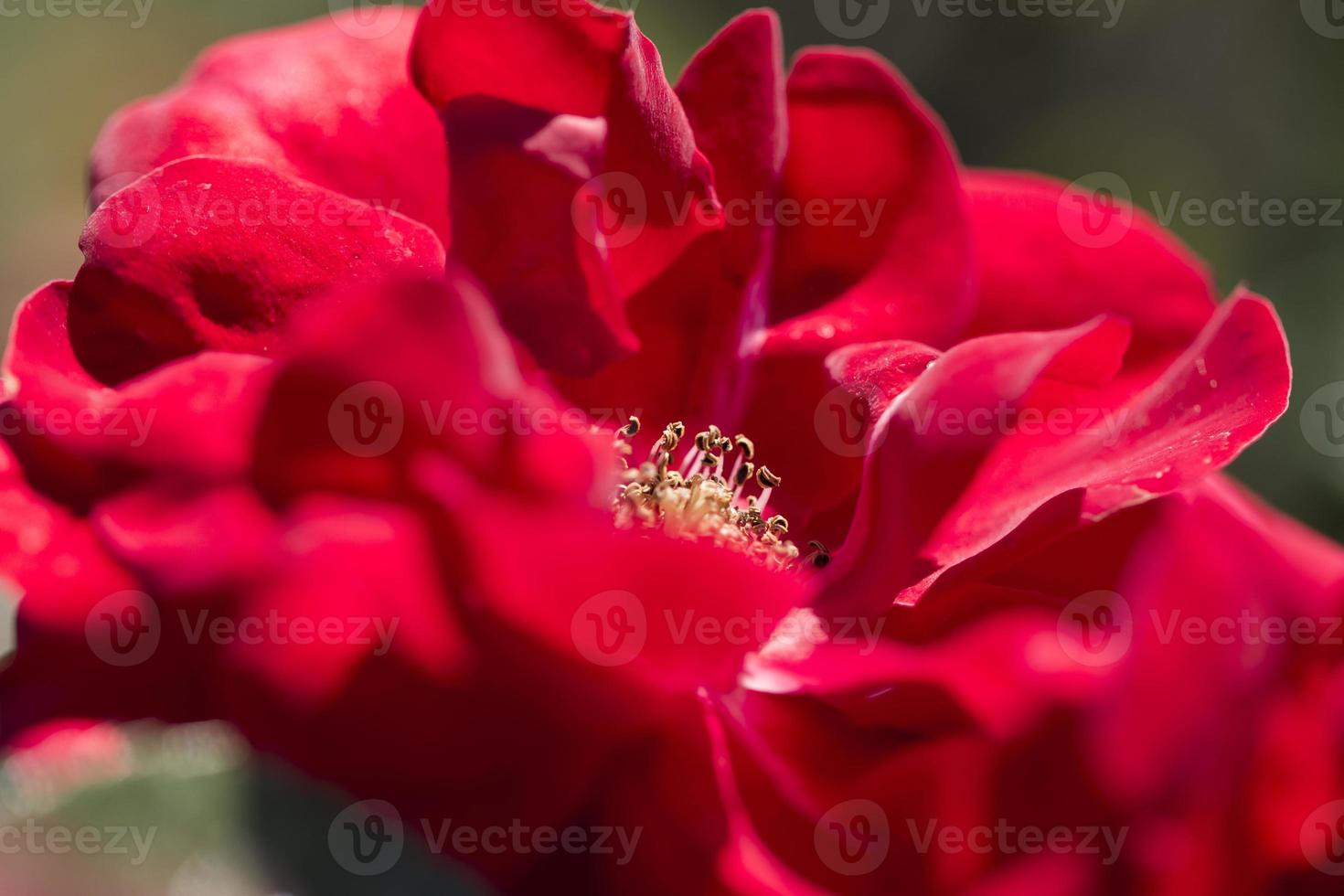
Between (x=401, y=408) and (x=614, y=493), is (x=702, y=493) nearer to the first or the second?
(x=614, y=493)

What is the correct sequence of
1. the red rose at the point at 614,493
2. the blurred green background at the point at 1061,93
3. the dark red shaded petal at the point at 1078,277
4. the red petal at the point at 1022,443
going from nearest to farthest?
the red rose at the point at 614,493 → the red petal at the point at 1022,443 → the dark red shaded petal at the point at 1078,277 → the blurred green background at the point at 1061,93

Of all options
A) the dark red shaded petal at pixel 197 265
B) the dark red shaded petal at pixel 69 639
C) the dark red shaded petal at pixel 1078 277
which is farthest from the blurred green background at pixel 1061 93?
the dark red shaded petal at pixel 69 639

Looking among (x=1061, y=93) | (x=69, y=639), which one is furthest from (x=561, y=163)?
(x=1061, y=93)

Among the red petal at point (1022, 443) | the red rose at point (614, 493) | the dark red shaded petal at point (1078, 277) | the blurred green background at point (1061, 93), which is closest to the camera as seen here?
the red rose at point (614, 493)

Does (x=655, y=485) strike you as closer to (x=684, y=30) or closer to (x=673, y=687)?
(x=673, y=687)

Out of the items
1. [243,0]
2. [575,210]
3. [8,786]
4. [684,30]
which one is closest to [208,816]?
[8,786]

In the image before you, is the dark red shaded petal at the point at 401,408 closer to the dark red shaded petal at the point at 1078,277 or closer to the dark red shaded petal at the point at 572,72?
the dark red shaded petal at the point at 572,72
